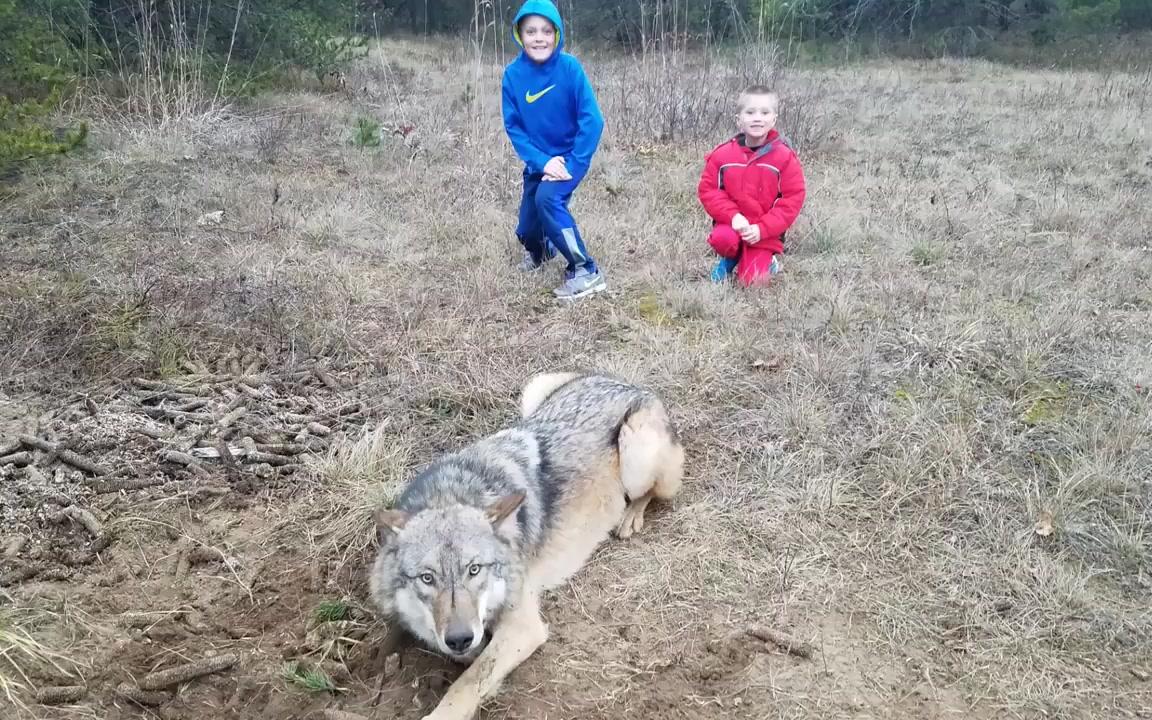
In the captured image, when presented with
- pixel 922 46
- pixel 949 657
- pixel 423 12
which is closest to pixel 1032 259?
pixel 949 657

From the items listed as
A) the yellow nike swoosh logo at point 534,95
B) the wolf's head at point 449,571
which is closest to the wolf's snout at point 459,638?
the wolf's head at point 449,571

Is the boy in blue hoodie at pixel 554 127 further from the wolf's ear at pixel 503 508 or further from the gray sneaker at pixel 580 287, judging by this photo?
the wolf's ear at pixel 503 508

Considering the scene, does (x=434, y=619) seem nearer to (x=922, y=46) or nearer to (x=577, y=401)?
(x=577, y=401)

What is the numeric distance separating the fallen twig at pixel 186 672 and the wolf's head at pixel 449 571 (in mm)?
531

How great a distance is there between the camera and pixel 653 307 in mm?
5348

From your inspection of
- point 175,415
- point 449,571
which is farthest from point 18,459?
point 449,571

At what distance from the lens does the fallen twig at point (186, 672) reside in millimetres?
2463

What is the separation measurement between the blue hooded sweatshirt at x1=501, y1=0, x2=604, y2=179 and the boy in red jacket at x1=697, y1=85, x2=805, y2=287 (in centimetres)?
99

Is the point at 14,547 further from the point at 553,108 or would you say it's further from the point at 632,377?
the point at 553,108

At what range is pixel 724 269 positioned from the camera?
5746 millimetres

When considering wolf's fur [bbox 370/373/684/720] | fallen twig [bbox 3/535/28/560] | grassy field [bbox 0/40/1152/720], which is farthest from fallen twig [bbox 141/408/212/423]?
wolf's fur [bbox 370/373/684/720]

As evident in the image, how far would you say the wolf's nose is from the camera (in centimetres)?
230

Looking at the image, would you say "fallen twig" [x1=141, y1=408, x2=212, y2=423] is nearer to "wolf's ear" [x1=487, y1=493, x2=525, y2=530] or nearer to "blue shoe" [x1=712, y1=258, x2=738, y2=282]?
"wolf's ear" [x1=487, y1=493, x2=525, y2=530]

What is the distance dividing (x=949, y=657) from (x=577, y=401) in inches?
73.8
